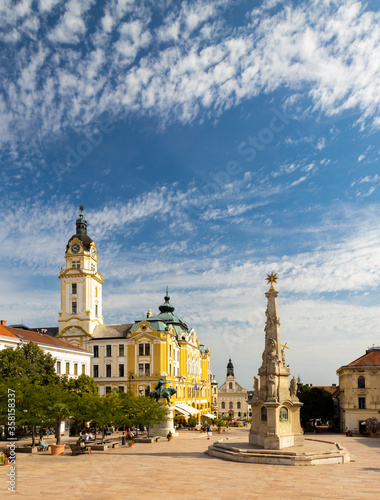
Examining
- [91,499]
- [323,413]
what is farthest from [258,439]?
[323,413]

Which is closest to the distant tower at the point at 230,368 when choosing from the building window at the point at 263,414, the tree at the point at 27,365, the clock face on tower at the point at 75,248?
the clock face on tower at the point at 75,248

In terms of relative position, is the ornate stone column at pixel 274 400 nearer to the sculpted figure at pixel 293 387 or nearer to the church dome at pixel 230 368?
the sculpted figure at pixel 293 387

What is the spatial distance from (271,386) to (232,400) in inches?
4244

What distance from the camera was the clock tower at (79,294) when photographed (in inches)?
3002

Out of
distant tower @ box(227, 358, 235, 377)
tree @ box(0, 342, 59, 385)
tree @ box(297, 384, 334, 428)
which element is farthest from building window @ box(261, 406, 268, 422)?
distant tower @ box(227, 358, 235, 377)

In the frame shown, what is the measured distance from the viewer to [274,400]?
1233 inches

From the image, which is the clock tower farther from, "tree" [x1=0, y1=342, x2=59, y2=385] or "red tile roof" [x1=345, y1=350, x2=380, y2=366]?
"red tile roof" [x1=345, y1=350, x2=380, y2=366]

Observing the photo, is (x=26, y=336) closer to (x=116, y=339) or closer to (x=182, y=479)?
(x=116, y=339)

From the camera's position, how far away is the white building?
5234 cm

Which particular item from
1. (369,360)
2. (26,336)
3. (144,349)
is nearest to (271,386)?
(369,360)

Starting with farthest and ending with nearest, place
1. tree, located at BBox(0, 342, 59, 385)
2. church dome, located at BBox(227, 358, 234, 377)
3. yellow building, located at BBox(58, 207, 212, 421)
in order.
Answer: church dome, located at BBox(227, 358, 234, 377), yellow building, located at BBox(58, 207, 212, 421), tree, located at BBox(0, 342, 59, 385)

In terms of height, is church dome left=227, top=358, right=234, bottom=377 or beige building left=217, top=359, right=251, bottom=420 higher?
church dome left=227, top=358, right=234, bottom=377

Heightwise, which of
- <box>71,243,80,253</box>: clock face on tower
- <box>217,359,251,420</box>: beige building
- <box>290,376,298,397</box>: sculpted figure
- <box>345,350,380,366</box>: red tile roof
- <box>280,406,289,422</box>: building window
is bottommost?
<box>217,359,251,420</box>: beige building

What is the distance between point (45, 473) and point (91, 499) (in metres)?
7.63
